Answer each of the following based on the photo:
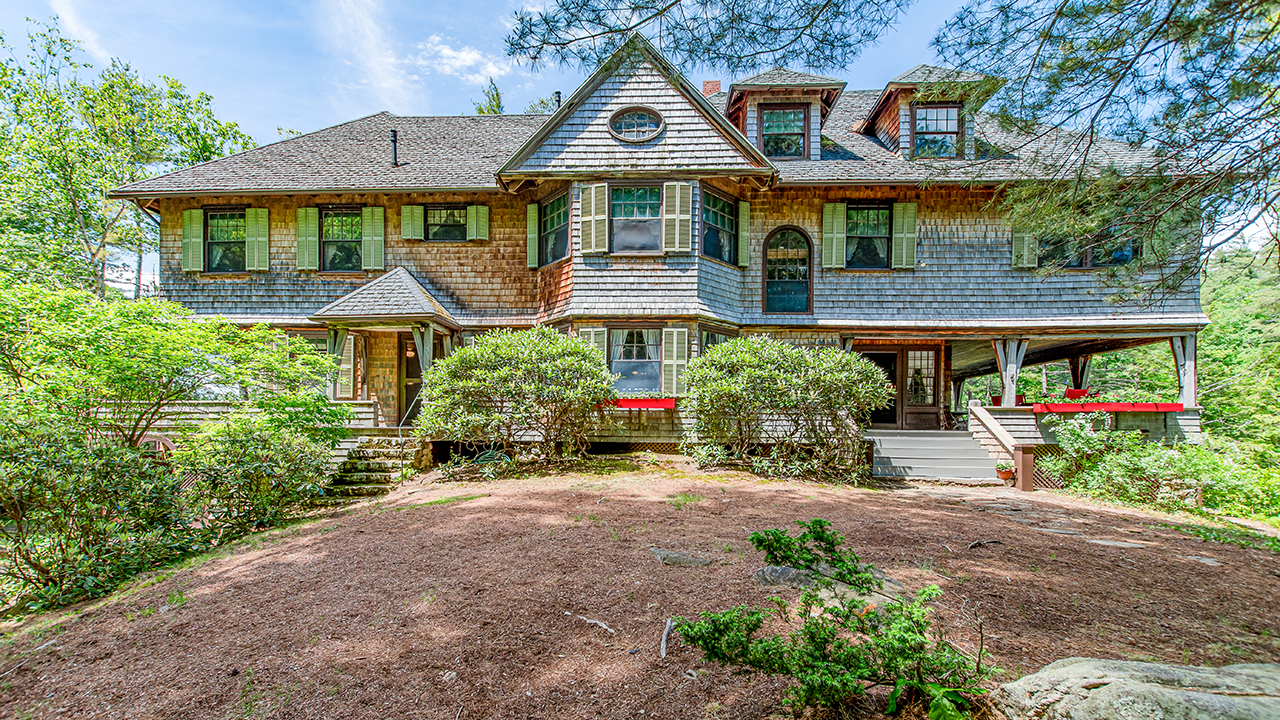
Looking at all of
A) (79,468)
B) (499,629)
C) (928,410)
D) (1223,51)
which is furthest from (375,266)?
(928,410)

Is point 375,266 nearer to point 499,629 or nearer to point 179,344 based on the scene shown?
point 179,344

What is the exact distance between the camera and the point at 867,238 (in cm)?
1123

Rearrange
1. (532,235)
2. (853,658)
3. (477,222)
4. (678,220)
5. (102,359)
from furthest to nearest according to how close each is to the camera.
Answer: (477,222) < (532,235) < (678,220) < (102,359) < (853,658)

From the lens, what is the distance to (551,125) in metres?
10.2

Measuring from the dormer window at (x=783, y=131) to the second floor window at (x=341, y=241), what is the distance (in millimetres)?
9596

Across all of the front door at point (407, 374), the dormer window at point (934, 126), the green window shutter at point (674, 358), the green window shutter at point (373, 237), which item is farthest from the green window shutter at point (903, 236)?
the green window shutter at point (373, 237)

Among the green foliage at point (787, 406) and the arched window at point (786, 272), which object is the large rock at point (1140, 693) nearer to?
the green foliage at point (787, 406)

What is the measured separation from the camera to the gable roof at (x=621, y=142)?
10.1 m

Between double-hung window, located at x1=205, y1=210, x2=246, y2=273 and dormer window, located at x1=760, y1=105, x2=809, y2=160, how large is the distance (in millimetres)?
12174

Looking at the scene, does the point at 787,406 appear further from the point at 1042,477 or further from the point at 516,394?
the point at 1042,477

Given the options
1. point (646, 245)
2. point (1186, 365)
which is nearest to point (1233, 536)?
point (1186, 365)

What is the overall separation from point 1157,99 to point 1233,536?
4.62 metres

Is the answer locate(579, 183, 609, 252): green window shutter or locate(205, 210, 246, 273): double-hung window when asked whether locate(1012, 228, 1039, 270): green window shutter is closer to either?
locate(579, 183, 609, 252): green window shutter

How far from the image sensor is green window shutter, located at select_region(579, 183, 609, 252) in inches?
395
